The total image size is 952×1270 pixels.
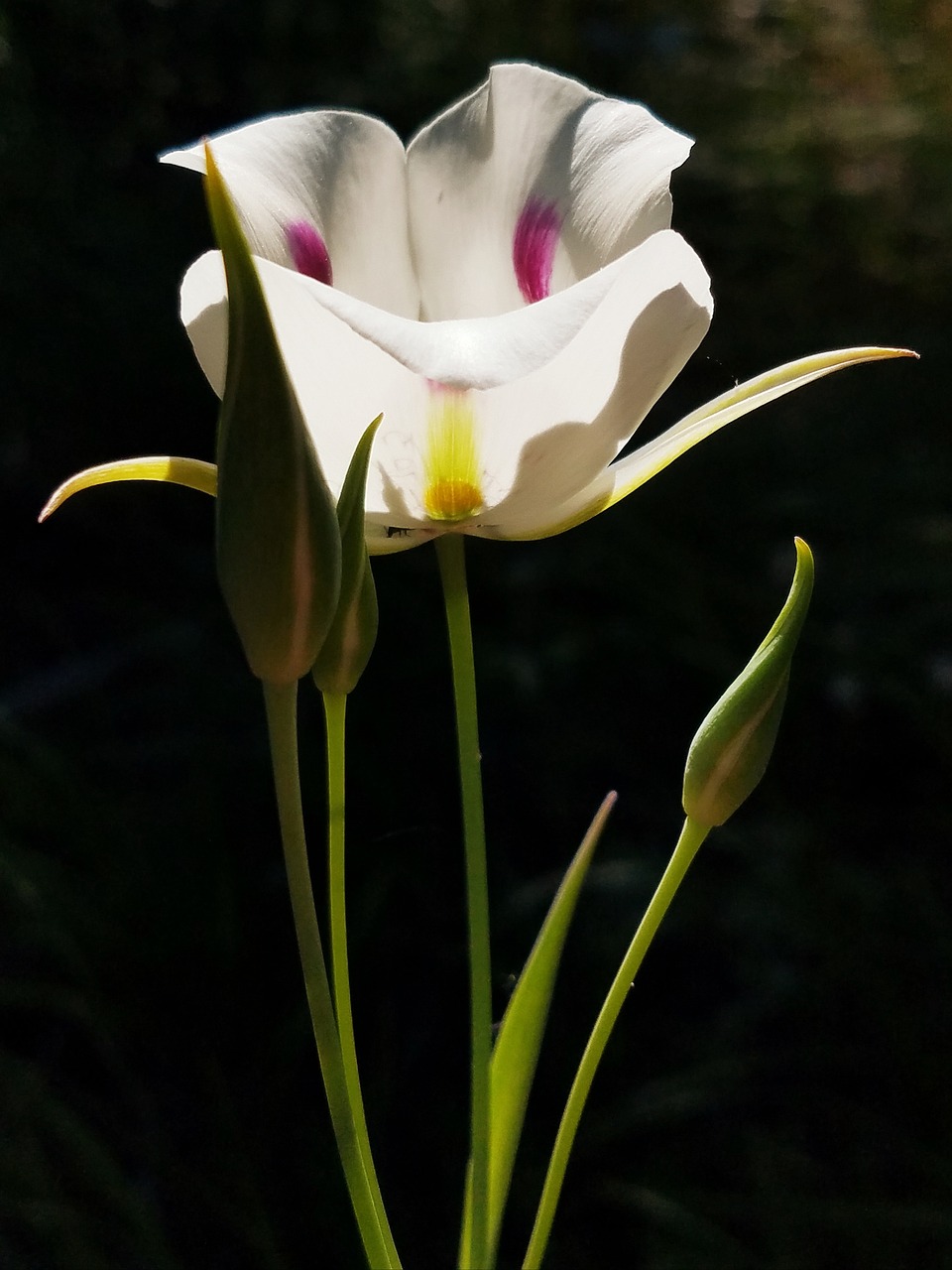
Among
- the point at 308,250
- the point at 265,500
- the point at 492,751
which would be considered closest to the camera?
the point at 265,500

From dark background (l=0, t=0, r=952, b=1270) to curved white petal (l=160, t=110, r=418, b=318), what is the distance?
86 centimetres

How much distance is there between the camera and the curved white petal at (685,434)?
377 mm

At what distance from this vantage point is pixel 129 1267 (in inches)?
42.8

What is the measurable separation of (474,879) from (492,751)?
3.26ft

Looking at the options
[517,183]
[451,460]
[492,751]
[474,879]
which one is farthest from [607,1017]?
[492,751]

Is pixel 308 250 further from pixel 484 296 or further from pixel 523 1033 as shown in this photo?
pixel 523 1033

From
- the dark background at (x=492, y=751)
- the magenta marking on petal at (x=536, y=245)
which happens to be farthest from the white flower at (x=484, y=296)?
the dark background at (x=492, y=751)

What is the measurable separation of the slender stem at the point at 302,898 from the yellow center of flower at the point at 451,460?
90 mm

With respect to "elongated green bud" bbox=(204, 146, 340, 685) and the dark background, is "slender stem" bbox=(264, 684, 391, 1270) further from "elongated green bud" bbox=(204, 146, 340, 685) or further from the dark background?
the dark background

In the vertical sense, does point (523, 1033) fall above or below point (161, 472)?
below

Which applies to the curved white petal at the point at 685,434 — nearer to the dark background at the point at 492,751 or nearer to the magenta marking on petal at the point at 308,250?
the magenta marking on petal at the point at 308,250

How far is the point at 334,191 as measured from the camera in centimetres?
44

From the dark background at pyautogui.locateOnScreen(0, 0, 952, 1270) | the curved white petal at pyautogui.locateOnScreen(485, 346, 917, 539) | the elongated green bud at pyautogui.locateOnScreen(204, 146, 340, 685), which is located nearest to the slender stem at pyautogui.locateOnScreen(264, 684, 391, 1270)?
the elongated green bud at pyautogui.locateOnScreen(204, 146, 340, 685)

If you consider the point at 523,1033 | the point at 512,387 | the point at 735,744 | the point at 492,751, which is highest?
the point at 512,387
